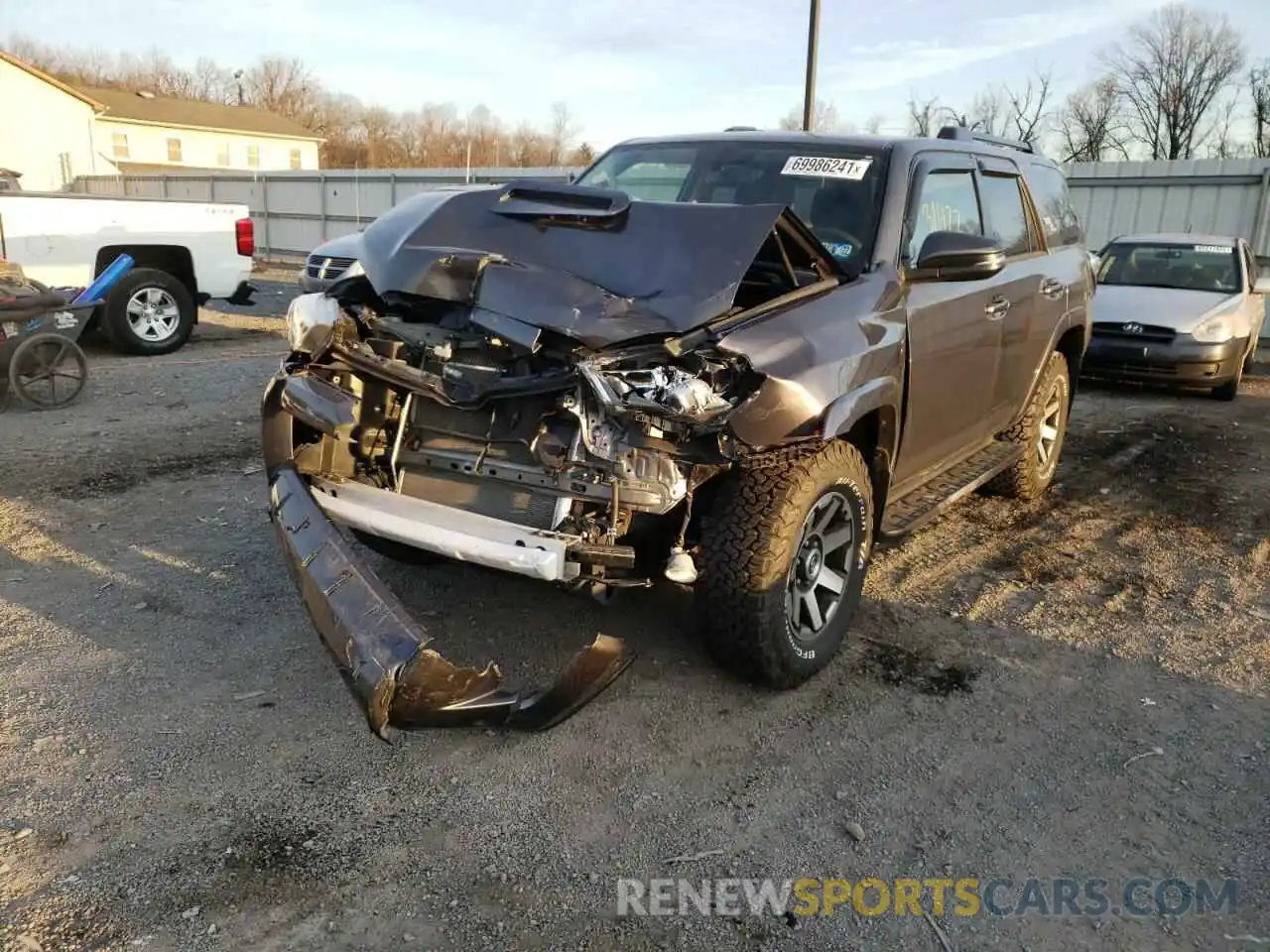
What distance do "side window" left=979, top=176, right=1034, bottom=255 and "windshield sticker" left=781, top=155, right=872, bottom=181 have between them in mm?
1034

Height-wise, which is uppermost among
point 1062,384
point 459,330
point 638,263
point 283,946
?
point 638,263

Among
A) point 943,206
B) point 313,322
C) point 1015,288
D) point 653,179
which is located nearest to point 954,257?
point 943,206

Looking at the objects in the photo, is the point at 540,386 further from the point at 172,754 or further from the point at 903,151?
the point at 903,151

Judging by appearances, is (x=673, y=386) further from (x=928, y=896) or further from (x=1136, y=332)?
(x=1136, y=332)

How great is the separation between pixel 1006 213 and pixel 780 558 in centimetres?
306

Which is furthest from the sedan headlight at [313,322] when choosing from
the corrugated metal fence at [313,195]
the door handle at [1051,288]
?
the corrugated metal fence at [313,195]

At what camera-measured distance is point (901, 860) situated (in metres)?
2.80

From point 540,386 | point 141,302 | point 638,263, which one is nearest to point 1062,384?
point 638,263

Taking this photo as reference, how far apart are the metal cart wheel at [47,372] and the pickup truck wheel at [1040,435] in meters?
6.98

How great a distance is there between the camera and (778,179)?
4.50m

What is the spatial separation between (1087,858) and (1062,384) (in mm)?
4159

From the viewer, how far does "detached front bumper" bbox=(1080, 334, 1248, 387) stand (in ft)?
32.6

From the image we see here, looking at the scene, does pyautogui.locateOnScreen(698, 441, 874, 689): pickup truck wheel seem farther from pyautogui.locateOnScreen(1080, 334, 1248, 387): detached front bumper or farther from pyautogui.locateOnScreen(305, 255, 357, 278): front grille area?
pyautogui.locateOnScreen(305, 255, 357, 278): front grille area

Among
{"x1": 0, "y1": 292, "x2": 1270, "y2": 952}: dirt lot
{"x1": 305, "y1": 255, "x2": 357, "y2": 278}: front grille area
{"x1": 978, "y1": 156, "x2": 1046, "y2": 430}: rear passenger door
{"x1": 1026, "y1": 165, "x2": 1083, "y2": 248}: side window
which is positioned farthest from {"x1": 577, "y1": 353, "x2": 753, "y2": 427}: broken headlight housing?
{"x1": 305, "y1": 255, "x2": 357, "y2": 278}: front grille area
